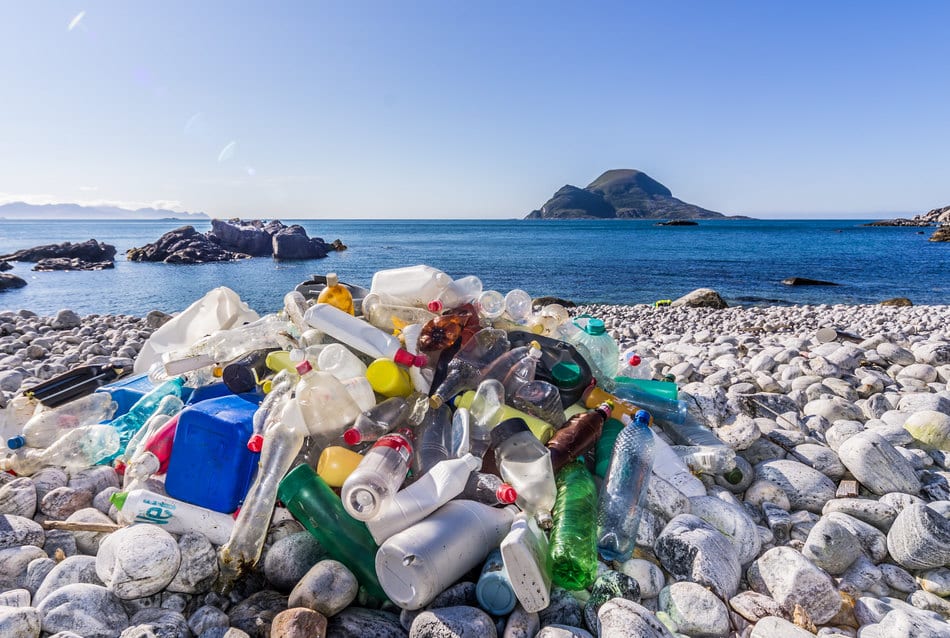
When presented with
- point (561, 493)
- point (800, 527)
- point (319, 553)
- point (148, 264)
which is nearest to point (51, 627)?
point (319, 553)

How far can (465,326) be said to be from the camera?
3.20 meters

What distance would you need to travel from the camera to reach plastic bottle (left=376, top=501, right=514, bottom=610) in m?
1.76

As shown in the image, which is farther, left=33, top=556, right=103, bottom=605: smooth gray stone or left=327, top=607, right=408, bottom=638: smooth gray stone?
left=33, top=556, right=103, bottom=605: smooth gray stone

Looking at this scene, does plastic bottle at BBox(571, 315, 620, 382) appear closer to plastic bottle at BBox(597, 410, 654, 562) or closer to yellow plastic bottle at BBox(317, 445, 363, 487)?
plastic bottle at BBox(597, 410, 654, 562)

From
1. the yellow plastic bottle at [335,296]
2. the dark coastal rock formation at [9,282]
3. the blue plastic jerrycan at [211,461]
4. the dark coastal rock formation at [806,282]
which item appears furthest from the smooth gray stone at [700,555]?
the dark coastal rock formation at [9,282]

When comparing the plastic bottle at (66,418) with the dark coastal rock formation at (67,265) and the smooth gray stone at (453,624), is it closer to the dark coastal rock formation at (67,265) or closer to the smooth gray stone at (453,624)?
the smooth gray stone at (453,624)

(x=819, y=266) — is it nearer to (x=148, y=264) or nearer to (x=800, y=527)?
(x=800, y=527)

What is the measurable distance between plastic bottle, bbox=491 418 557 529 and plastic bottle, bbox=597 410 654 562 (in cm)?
26

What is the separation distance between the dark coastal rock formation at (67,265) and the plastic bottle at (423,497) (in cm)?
3694

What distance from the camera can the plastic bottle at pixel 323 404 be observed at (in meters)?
2.41

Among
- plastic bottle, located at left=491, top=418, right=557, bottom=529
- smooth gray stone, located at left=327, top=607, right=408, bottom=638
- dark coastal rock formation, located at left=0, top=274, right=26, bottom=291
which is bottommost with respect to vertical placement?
dark coastal rock formation, located at left=0, top=274, right=26, bottom=291

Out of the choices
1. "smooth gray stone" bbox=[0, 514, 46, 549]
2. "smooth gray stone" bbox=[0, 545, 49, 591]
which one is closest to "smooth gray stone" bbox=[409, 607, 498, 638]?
"smooth gray stone" bbox=[0, 545, 49, 591]

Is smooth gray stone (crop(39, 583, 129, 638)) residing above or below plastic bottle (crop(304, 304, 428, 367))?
below

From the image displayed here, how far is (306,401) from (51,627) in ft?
3.78
